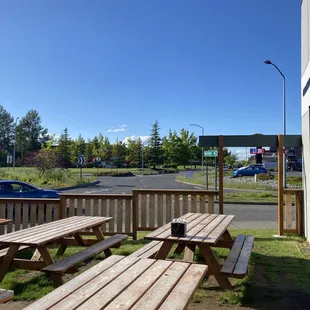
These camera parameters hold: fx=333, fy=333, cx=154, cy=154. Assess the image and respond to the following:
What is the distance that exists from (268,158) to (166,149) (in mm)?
27901

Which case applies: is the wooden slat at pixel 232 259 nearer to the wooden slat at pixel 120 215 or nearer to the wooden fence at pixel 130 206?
the wooden fence at pixel 130 206

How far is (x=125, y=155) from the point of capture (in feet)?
227

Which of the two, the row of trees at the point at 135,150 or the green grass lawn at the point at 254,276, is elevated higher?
the row of trees at the point at 135,150

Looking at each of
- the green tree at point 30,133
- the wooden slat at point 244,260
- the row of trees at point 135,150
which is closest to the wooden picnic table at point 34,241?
the wooden slat at point 244,260

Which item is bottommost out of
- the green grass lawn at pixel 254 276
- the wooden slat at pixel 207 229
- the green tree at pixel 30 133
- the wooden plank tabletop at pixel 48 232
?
the green grass lawn at pixel 254 276

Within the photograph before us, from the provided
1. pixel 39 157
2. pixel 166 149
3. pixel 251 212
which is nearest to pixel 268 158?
pixel 166 149

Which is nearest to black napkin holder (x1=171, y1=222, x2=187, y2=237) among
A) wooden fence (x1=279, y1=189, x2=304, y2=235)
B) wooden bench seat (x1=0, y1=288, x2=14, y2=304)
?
wooden bench seat (x1=0, y1=288, x2=14, y2=304)

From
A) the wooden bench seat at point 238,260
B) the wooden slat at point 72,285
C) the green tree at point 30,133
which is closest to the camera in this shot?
the wooden slat at point 72,285

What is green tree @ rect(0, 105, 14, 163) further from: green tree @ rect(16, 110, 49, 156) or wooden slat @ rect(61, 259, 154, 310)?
wooden slat @ rect(61, 259, 154, 310)

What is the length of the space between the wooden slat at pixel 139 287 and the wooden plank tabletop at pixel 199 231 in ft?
2.71

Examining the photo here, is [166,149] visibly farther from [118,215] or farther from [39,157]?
[118,215]

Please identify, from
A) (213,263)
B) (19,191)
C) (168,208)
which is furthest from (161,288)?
(19,191)

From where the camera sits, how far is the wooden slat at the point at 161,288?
209cm

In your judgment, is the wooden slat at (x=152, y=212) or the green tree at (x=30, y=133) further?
the green tree at (x=30, y=133)
